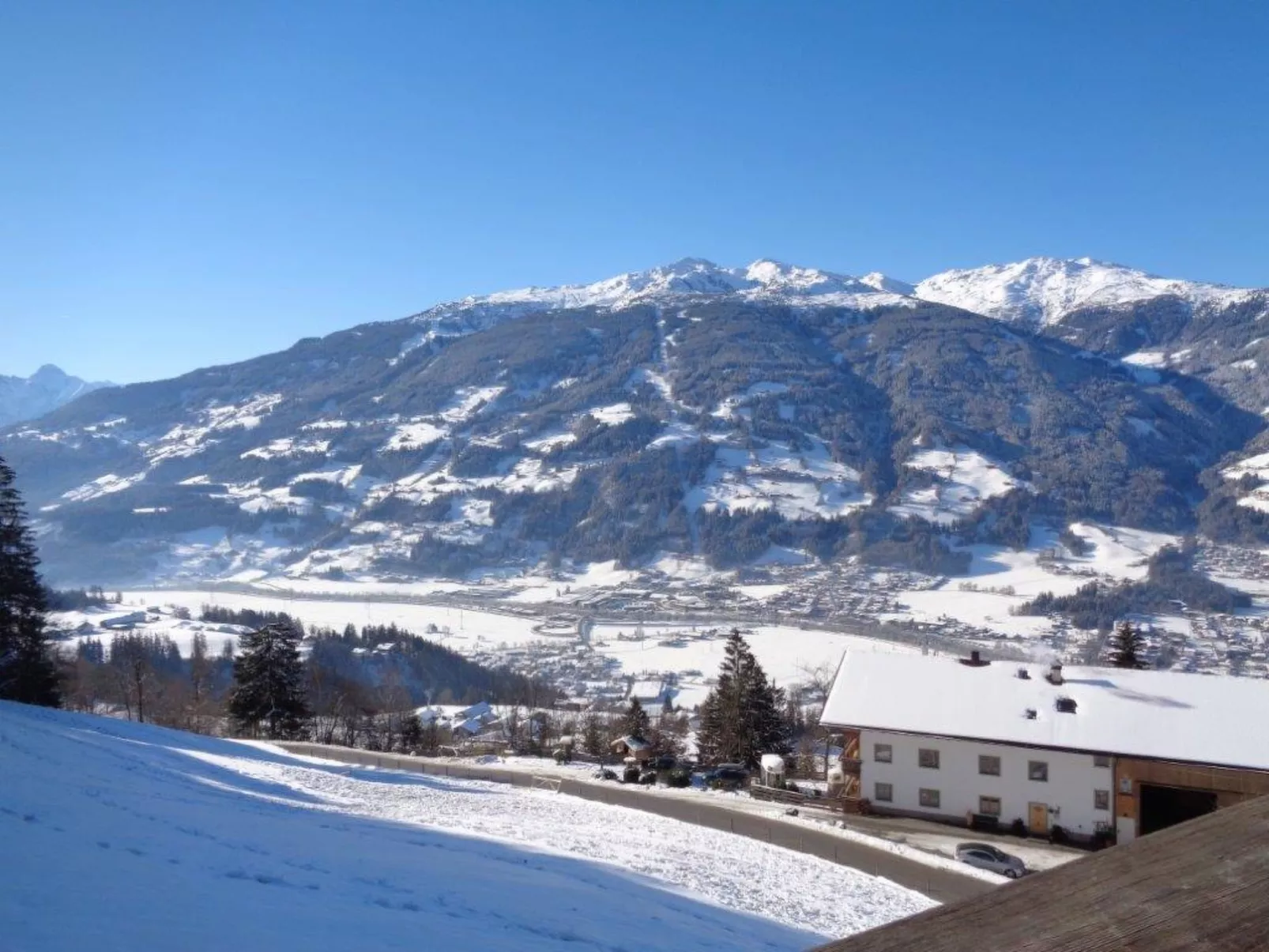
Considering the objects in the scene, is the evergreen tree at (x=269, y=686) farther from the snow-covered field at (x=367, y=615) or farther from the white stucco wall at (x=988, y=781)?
the snow-covered field at (x=367, y=615)

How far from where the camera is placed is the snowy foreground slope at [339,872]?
834cm

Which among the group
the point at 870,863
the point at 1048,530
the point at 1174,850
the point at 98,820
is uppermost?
the point at 1048,530

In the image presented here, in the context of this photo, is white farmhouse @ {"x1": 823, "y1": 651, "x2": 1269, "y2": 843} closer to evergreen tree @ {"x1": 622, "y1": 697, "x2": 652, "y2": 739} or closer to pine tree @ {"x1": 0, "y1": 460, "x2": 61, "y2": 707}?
evergreen tree @ {"x1": 622, "y1": 697, "x2": 652, "y2": 739}

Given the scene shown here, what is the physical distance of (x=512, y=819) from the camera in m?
22.4

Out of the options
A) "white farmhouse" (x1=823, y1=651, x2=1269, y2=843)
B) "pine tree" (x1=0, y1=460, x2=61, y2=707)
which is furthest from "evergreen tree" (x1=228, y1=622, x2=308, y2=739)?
"white farmhouse" (x1=823, y1=651, x2=1269, y2=843)

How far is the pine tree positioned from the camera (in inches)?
1422

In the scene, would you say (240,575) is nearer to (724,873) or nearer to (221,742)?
(221,742)

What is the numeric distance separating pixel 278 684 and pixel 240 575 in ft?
513

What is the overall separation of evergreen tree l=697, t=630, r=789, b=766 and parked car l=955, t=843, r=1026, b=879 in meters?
19.6

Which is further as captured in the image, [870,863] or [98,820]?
[870,863]

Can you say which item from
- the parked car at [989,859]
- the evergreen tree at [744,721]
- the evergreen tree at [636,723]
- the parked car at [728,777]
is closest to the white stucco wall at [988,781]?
the parked car at [989,859]

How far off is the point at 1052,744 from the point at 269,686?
4106 centimetres

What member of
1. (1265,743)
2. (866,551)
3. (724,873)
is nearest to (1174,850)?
(724,873)

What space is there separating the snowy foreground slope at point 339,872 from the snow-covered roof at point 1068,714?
1193cm
